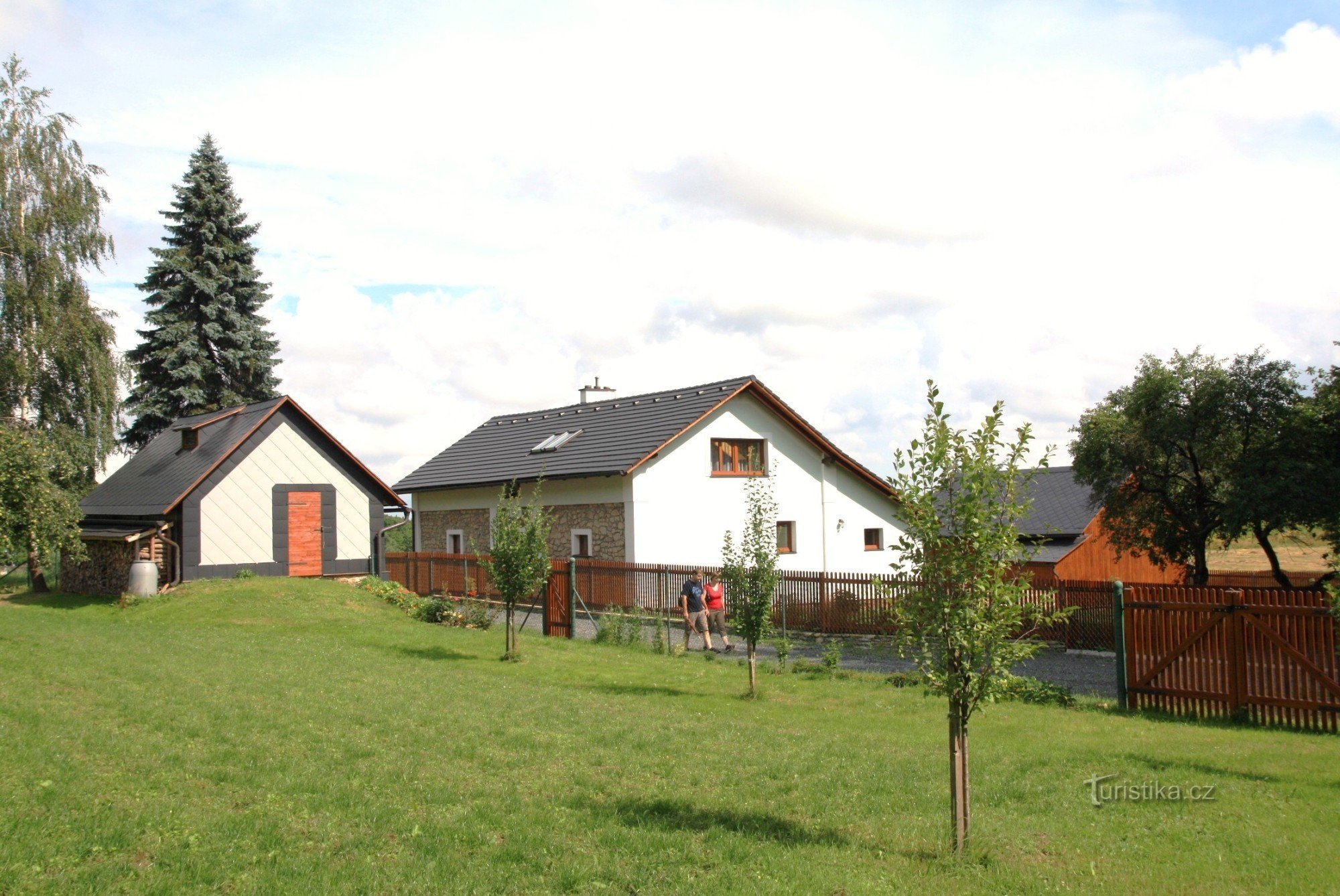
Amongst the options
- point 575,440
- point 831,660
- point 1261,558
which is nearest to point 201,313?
point 575,440

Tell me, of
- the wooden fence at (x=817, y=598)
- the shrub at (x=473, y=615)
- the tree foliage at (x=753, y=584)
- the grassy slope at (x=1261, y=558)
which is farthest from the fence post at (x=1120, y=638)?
the grassy slope at (x=1261, y=558)

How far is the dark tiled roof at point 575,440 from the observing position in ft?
92.5

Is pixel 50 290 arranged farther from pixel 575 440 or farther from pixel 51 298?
pixel 575 440

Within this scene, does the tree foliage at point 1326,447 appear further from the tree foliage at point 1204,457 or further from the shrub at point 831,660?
the shrub at point 831,660

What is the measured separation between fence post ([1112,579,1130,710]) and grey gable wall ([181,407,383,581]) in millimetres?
21278

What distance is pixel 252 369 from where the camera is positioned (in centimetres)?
3831

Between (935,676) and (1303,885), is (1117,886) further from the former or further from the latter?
(935,676)

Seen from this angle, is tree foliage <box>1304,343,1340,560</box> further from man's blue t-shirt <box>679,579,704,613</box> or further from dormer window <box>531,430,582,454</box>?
dormer window <box>531,430,582,454</box>

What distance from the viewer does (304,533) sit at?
27.2 m

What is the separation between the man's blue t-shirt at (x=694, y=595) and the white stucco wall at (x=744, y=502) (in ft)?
25.4

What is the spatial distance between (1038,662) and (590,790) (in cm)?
1236

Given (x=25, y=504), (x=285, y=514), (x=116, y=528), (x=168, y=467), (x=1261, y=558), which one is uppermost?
(x=168, y=467)

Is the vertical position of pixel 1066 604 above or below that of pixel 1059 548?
below

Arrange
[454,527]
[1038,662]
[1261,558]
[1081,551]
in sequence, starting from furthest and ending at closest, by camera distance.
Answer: [1261,558], [454,527], [1081,551], [1038,662]
